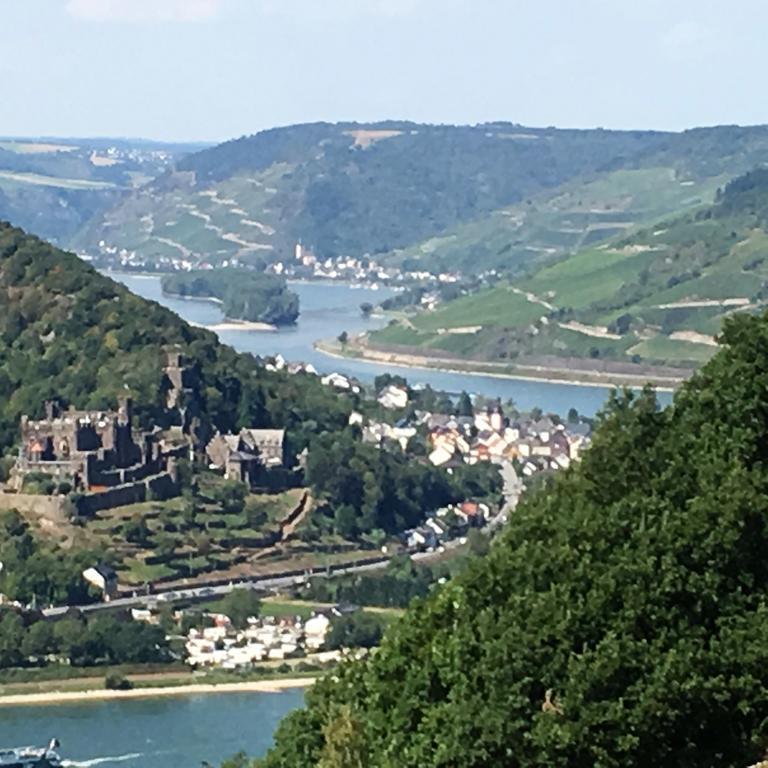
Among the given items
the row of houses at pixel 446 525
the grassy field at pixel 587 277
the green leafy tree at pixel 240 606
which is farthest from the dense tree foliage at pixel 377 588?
the grassy field at pixel 587 277

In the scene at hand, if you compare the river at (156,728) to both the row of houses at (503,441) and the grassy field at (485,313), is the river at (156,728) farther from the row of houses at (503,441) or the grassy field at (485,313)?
the grassy field at (485,313)

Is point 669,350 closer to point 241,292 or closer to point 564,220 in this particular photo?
point 241,292

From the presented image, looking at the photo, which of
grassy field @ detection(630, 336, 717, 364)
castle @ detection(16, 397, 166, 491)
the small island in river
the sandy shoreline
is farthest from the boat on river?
the small island in river

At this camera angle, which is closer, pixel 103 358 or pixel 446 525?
pixel 446 525

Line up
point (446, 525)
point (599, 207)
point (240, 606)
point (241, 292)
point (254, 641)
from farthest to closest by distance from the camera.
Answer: point (599, 207), point (241, 292), point (446, 525), point (240, 606), point (254, 641)

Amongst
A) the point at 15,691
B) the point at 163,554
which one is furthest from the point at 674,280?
the point at 15,691

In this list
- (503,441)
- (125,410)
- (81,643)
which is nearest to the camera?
(81,643)

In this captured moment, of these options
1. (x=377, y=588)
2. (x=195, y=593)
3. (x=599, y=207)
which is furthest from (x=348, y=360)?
(x=599, y=207)

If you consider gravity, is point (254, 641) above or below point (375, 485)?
below
